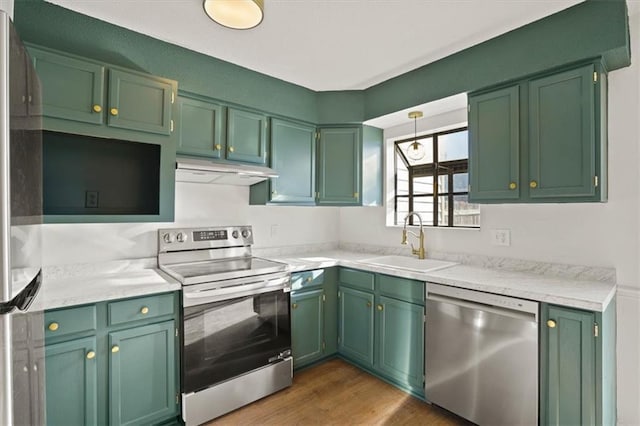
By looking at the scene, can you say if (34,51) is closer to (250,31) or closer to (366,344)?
(250,31)

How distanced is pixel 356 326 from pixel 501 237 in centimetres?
137

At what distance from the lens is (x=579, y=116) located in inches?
73.2

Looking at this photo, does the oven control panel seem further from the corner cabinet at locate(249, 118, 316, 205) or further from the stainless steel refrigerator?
the stainless steel refrigerator

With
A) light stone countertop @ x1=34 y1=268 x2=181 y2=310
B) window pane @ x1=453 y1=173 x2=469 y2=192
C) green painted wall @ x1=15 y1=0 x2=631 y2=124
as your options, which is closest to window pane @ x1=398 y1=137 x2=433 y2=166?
window pane @ x1=453 y1=173 x2=469 y2=192

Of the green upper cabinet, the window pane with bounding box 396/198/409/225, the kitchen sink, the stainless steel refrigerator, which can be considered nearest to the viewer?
the stainless steel refrigerator

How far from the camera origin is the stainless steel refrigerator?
85 centimetres

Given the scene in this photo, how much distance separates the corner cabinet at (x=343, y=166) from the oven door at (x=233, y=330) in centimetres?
104

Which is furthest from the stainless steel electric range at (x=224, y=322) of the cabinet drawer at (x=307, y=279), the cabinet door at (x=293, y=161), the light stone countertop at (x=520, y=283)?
the cabinet door at (x=293, y=161)

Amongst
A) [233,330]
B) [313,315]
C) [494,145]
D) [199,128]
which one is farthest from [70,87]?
[494,145]

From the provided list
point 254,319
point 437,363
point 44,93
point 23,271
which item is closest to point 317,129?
point 254,319

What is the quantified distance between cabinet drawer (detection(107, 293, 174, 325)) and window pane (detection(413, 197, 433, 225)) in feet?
7.49

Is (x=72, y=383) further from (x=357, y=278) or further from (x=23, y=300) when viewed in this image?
(x=357, y=278)

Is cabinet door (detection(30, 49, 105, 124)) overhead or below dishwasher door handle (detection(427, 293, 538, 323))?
overhead

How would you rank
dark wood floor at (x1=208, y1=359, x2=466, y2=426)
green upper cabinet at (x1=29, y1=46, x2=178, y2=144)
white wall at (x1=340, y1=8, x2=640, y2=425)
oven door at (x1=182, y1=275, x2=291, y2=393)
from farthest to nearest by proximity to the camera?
dark wood floor at (x1=208, y1=359, x2=466, y2=426), oven door at (x1=182, y1=275, x2=291, y2=393), white wall at (x1=340, y1=8, x2=640, y2=425), green upper cabinet at (x1=29, y1=46, x2=178, y2=144)
